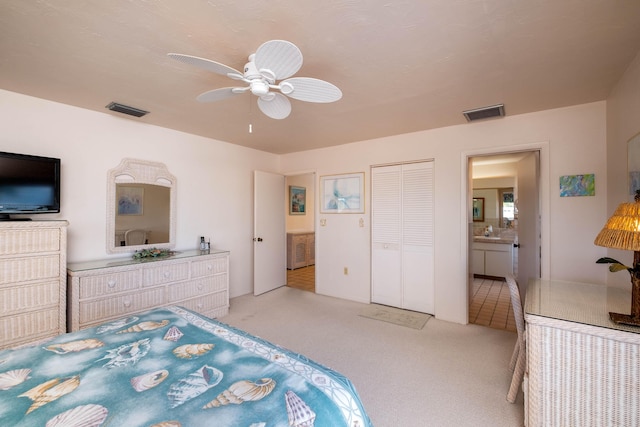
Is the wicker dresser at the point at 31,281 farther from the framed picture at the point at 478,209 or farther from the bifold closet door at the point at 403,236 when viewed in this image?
the framed picture at the point at 478,209

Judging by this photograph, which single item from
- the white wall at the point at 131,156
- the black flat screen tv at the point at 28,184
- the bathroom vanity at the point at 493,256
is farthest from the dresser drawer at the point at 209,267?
the bathroom vanity at the point at 493,256

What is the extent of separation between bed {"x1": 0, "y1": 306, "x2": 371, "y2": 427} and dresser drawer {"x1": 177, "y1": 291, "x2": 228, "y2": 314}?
1727mm

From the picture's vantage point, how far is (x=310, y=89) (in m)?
1.62

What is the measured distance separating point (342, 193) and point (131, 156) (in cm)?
278

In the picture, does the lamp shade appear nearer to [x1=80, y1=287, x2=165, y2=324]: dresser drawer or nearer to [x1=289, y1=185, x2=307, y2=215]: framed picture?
[x1=80, y1=287, x2=165, y2=324]: dresser drawer

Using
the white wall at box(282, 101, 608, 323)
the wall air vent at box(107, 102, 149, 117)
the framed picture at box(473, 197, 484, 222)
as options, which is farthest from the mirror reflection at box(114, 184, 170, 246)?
the framed picture at box(473, 197, 484, 222)

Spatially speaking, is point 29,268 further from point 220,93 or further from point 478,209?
point 478,209

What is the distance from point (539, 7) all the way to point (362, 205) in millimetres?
2917

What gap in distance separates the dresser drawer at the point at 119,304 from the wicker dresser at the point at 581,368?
3239 mm

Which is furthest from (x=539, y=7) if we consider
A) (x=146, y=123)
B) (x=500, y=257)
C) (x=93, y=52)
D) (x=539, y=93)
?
(x=500, y=257)

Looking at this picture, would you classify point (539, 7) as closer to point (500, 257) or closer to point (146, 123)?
point (146, 123)

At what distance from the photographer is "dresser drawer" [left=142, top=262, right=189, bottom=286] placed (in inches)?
114

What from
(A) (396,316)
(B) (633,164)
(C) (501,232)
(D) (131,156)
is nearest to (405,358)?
(A) (396,316)

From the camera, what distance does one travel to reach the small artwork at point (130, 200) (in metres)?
3.10
